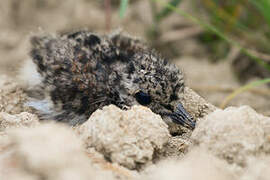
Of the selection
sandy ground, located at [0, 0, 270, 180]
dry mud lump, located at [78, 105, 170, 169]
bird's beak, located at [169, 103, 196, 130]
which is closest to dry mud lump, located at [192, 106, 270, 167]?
sandy ground, located at [0, 0, 270, 180]

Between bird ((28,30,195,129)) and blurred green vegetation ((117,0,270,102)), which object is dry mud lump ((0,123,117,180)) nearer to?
bird ((28,30,195,129))

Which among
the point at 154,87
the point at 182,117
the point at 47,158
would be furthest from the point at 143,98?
the point at 47,158

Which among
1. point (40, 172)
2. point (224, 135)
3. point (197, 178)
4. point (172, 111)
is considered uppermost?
point (172, 111)

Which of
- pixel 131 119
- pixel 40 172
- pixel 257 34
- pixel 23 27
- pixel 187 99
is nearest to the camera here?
pixel 40 172

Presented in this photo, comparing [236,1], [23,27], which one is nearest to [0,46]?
[23,27]

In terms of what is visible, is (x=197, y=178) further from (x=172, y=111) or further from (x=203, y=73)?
(x=203, y=73)

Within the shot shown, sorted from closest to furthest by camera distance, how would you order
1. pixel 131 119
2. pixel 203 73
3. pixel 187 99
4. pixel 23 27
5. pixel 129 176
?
1. pixel 129 176
2. pixel 131 119
3. pixel 187 99
4. pixel 203 73
5. pixel 23 27

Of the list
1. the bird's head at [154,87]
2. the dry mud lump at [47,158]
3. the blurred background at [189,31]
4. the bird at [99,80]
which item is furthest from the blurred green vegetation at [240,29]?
the dry mud lump at [47,158]

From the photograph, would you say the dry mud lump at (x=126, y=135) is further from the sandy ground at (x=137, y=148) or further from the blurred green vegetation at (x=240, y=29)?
the blurred green vegetation at (x=240, y=29)

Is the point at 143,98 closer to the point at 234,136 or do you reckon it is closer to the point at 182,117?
the point at 182,117
